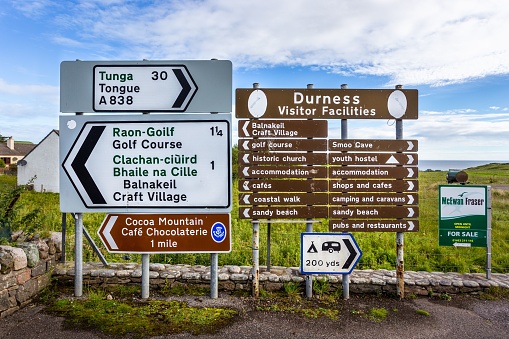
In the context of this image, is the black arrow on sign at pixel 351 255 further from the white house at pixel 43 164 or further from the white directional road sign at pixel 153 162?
the white house at pixel 43 164

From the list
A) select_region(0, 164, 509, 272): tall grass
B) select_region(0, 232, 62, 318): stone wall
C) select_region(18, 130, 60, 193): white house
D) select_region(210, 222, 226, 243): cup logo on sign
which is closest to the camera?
select_region(0, 232, 62, 318): stone wall

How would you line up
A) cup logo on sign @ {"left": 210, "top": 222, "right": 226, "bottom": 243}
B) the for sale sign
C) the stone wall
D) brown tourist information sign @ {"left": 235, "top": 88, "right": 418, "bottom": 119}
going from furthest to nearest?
the for sale sign
brown tourist information sign @ {"left": 235, "top": 88, "right": 418, "bottom": 119}
cup logo on sign @ {"left": 210, "top": 222, "right": 226, "bottom": 243}
the stone wall

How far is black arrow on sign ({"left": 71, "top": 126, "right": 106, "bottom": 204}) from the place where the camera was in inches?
215

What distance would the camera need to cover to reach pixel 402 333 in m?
4.64

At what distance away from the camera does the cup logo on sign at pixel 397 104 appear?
19.0ft

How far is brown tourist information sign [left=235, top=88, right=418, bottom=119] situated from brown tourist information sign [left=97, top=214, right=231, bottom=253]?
72.9 inches

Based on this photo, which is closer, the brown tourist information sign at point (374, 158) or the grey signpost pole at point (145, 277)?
the grey signpost pole at point (145, 277)

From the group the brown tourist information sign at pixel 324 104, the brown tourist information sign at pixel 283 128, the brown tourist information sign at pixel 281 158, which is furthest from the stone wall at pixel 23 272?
→ the brown tourist information sign at pixel 324 104

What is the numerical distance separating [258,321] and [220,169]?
231 cm

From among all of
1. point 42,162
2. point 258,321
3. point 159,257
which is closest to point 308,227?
point 258,321

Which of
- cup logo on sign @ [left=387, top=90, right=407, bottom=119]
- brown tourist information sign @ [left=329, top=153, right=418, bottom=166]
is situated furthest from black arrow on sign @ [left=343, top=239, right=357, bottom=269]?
cup logo on sign @ [left=387, top=90, right=407, bottom=119]

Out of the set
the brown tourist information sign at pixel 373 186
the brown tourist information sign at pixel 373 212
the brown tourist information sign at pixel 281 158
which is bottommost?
the brown tourist information sign at pixel 373 212

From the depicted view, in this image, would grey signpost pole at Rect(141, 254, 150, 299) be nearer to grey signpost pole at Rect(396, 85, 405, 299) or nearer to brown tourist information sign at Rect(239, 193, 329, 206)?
brown tourist information sign at Rect(239, 193, 329, 206)

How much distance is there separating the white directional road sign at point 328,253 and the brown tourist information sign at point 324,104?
2.02 m
